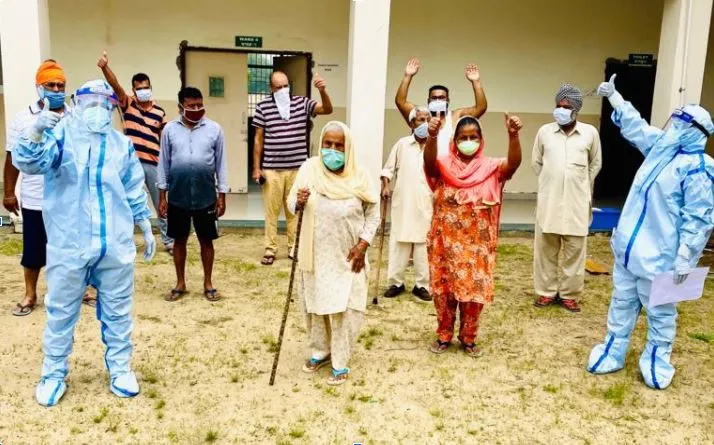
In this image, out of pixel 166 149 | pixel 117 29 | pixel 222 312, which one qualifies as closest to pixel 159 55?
pixel 117 29

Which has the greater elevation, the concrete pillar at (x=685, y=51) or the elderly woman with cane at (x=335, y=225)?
the concrete pillar at (x=685, y=51)

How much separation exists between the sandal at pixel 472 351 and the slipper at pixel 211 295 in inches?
84.2

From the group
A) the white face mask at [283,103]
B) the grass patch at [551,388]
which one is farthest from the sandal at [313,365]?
the white face mask at [283,103]

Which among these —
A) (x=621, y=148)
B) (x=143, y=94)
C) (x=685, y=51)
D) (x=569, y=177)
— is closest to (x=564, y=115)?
(x=569, y=177)

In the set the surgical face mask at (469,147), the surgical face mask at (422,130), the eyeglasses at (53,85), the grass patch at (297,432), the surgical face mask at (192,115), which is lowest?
the grass patch at (297,432)

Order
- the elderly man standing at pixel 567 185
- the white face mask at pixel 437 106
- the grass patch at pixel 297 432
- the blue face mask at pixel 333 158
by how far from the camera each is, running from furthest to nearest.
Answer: the white face mask at pixel 437 106 < the elderly man standing at pixel 567 185 < the blue face mask at pixel 333 158 < the grass patch at pixel 297 432

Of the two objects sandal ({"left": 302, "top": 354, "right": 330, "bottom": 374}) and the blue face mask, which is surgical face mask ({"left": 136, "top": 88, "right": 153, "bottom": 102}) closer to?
the blue face mask

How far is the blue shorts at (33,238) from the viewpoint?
16.5ft

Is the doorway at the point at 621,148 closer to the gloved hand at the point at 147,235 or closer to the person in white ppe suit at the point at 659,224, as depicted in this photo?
the person in white ppe suit at the point at 659,224

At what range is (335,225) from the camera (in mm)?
4016

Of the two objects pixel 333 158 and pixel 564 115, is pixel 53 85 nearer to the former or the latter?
pixel 333 158

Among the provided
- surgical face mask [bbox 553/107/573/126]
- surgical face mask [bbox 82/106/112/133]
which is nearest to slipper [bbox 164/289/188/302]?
surgical face mask [bbox 82/106/112/133]

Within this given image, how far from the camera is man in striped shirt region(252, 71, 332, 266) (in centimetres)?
674

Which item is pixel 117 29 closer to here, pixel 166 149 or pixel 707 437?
pixel 166 149
